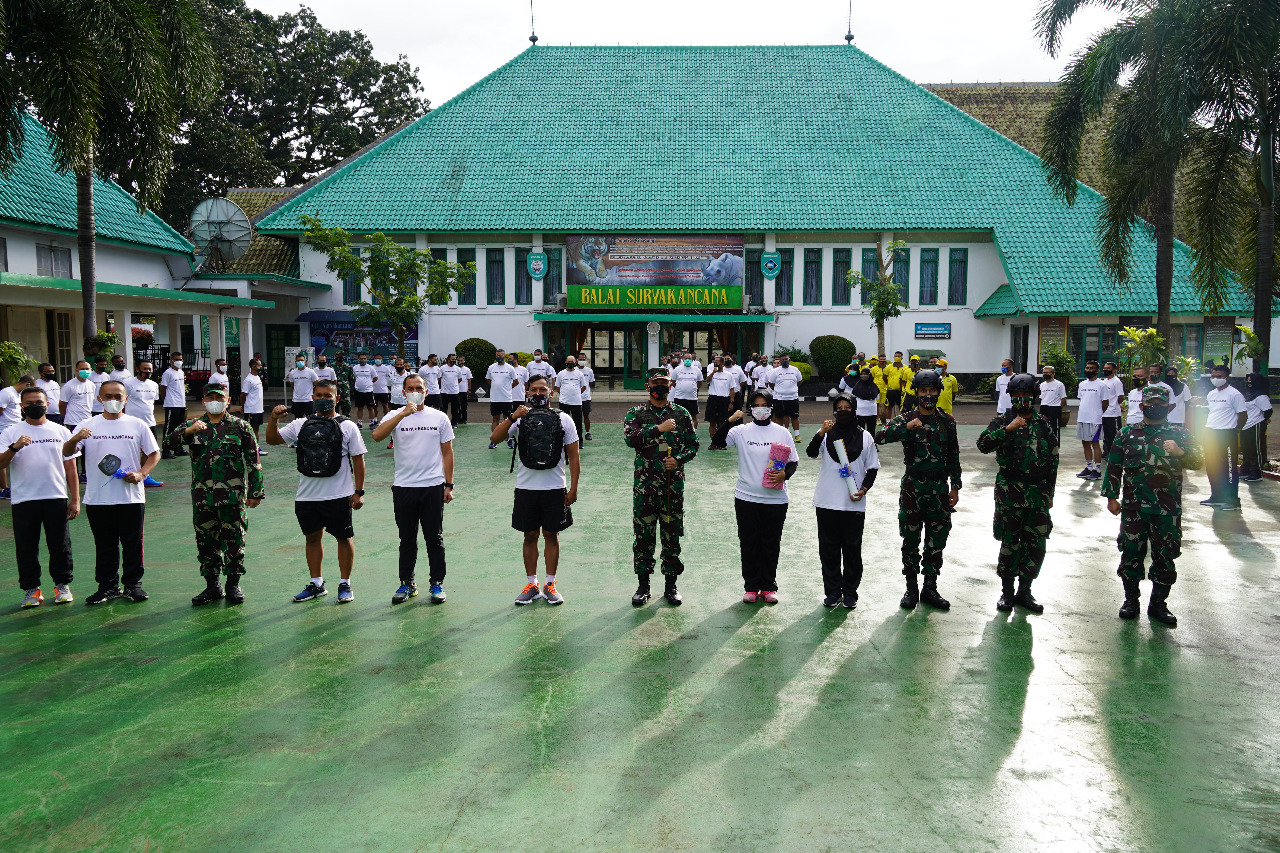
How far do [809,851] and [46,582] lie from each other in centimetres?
Result: 733

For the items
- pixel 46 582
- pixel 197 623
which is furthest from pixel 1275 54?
pixel 46 582

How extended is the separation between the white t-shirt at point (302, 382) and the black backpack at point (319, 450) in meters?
11.0

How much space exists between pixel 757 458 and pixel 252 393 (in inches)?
476

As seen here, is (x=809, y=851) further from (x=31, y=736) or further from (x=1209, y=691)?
(x=31, y=736)

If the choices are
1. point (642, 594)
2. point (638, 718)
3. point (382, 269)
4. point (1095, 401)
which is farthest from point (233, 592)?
point (382, 269)

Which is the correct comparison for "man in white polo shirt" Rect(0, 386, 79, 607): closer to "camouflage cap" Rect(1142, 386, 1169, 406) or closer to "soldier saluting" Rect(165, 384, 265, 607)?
"soldier saluting" Rect(165, 384, 265, 607)

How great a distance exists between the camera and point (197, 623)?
23.5 feet

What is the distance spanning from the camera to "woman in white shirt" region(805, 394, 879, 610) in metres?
7.48

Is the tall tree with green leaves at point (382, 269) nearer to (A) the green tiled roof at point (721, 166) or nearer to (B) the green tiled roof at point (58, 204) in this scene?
(B) the green tiled roof at point (58, 204)

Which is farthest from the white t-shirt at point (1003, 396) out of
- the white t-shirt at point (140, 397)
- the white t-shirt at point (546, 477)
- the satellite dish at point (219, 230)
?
the satellite dish at point (219, 230)

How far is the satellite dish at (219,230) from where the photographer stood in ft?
96.4

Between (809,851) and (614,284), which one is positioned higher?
(614,284)

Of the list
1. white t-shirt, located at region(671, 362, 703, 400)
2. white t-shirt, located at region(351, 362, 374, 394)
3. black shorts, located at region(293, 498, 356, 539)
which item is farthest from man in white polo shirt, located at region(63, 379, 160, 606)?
white t-shirt, located at region(351, 362, 374, 394)

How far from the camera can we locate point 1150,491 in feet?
23.7
